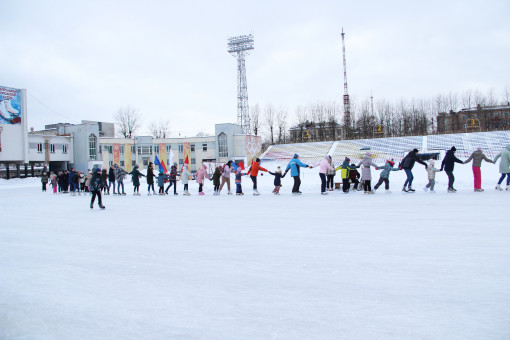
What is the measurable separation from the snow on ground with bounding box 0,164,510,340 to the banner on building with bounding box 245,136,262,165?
50210 millimetres

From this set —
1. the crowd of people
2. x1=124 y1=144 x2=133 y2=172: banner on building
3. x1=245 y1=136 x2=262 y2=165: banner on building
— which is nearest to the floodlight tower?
x1=245 y1=136 x2=262 y2=165: banner on building

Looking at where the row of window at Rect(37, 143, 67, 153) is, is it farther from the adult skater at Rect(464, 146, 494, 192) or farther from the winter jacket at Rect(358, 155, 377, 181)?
the adult skater at Rect(464, 146, 494, 192)

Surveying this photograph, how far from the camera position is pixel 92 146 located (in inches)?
2226

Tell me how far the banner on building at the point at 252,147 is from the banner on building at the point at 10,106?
31.0 m

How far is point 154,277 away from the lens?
Result: 14.6ft

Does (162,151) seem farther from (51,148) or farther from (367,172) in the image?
(367,172)

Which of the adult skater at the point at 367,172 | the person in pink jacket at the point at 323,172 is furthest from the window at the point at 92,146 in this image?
the adult skater at the point at 367,172

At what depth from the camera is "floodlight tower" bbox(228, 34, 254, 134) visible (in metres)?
54.8

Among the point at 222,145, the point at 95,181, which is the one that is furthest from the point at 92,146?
the point at 95,181

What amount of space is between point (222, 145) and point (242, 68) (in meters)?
12.3

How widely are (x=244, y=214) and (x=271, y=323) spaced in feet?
22.7

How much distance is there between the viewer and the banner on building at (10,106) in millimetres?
44509

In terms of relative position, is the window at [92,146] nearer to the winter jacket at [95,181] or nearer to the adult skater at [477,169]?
the winter jacket at [95,181]

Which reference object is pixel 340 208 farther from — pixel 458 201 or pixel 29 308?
pixel 29 308
